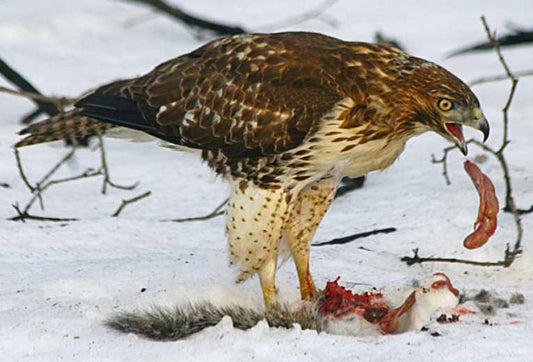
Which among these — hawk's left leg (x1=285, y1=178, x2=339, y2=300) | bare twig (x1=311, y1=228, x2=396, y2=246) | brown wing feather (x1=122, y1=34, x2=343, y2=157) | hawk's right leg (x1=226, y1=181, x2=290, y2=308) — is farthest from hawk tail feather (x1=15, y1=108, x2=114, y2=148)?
bare twig (x1=311, y1=228, x2=396, y2=246)

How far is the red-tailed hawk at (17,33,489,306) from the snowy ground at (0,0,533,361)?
19.2 inches

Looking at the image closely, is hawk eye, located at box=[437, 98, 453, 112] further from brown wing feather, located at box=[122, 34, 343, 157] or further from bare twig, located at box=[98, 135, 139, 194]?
bare twig, located at box=[98, 135, 139, 194]

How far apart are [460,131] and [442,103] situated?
6.6 inches

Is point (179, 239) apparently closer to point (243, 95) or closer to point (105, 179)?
point (105, 179)

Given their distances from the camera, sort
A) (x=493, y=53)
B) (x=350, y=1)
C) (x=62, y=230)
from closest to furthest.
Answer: (x=62, y=230) < (x=493, y=53) < (x=350, y=1)

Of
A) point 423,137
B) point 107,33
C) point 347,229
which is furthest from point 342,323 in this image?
point 107,33

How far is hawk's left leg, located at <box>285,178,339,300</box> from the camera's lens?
18.9ft

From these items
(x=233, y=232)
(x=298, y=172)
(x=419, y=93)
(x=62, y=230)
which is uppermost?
(x=419, y=93)

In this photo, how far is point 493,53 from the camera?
34.3ft

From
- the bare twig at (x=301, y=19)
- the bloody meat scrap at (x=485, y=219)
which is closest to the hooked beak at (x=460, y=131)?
the bloody meat scrap at (x=485, y=219)

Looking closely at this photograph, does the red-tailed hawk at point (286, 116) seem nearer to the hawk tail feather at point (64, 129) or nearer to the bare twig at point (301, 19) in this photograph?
the hawk tail feather at point (64, 129)

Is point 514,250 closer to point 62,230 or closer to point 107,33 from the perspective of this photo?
point 62,230

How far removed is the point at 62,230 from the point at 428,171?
2507mm

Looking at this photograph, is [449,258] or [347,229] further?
[347,229]
